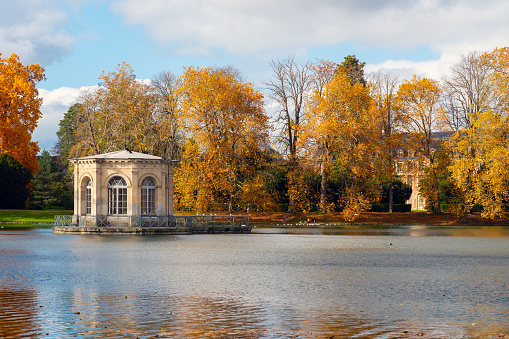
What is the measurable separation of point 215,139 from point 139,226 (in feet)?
60.7

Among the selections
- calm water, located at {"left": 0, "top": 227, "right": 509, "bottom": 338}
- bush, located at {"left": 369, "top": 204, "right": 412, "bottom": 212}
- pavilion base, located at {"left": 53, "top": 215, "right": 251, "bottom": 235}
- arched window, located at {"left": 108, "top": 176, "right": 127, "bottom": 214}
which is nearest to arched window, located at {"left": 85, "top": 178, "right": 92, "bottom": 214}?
pavilion base, located at {"left": 53, "top": 215, "right": 251, "bottom": 235}

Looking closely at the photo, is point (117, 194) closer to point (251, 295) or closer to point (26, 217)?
point (26, 217)

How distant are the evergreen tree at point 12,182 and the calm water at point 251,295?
133 feet

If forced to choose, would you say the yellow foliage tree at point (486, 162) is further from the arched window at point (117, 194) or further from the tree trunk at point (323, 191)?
the arched window at point (117, 194)

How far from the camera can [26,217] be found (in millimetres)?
59781

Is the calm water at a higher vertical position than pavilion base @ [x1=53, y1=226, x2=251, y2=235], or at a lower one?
lower

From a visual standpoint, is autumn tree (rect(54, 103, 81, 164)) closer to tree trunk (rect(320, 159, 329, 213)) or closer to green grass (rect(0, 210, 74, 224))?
green grass (rect(0, 210, 74, 224))

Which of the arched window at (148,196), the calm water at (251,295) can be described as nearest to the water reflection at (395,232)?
the arched window at (148,196)

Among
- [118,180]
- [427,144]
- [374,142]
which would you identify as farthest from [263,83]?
[118,180]

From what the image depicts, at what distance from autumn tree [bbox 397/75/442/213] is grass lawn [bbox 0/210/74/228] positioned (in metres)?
34.9

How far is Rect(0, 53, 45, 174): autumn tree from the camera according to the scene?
66062mm

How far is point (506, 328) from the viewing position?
10.5m

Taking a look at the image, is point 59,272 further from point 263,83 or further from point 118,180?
point 263,83

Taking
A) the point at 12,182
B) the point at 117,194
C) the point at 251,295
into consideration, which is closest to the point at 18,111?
the point at 12,182
